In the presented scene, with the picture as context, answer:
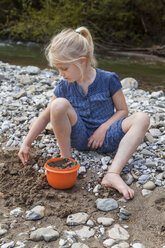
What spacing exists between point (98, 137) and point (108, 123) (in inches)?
5.7

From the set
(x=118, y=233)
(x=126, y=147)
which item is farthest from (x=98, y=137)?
(x=118, y=233)

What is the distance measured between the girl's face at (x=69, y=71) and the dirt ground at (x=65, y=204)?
0.75 metres

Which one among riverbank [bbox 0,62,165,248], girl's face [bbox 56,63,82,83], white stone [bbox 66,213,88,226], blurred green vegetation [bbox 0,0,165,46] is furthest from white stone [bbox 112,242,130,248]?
blurred green vegetation [bbox 0,0,165,46]

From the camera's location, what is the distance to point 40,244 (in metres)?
1.54

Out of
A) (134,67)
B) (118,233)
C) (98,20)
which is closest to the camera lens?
(118,233)

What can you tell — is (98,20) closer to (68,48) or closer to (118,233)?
(68,48)

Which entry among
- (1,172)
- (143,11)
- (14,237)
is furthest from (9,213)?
(143,11)

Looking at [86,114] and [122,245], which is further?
[86,114]

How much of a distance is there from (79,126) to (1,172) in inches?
27.6

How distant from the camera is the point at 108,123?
239 cm

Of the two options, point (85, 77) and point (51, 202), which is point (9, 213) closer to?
point (51, 202)

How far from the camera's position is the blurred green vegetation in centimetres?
1058

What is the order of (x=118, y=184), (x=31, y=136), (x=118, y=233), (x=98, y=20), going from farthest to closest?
(x=98, y=20), (x=31, y=136), (x=118, y=184), (x=118, y=233)

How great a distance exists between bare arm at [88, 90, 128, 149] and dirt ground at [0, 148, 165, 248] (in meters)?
0.24
